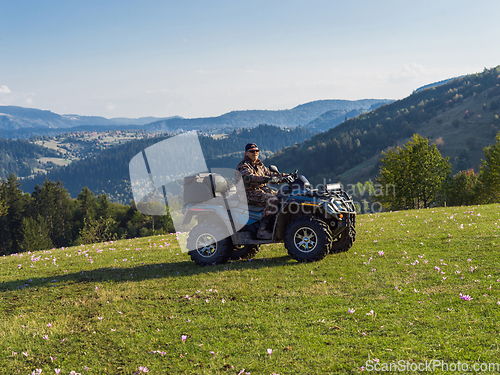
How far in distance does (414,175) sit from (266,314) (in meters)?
47.2

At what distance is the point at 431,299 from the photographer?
6465 millimetres

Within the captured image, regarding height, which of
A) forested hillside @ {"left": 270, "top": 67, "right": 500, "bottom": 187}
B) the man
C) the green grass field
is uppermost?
forested hillside @ {"left": 270, "top": 67, "right": 500, "bottom": 187}

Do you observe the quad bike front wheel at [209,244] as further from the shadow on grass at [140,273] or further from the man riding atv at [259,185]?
the man riding atv at [259,185]

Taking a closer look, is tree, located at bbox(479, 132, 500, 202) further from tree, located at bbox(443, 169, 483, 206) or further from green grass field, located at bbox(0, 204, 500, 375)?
green grass field, located at bbox(0, 204, 500, 375)

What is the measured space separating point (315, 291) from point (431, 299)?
2240 mm

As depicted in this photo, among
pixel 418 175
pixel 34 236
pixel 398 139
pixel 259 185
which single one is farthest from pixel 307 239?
pixel 398 139

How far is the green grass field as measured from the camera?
4.86 m

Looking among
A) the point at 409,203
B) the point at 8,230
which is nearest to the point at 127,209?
the point at 8,230

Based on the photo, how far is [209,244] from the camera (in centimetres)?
1065

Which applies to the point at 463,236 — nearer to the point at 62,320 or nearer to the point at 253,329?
the point at 253,329

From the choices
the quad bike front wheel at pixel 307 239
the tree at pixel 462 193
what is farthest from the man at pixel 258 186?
the tree at pixel 462 193

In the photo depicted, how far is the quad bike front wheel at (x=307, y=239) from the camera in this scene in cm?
960

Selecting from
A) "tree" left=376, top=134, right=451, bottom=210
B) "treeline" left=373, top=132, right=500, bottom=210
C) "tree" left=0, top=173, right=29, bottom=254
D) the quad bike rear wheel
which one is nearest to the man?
the quad bike rear wheel

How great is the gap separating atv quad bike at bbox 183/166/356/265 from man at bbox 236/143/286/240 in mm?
174
